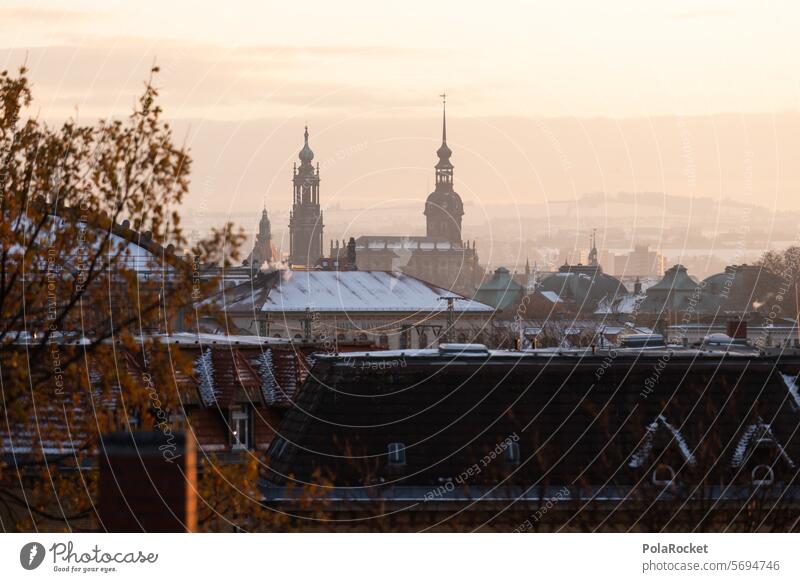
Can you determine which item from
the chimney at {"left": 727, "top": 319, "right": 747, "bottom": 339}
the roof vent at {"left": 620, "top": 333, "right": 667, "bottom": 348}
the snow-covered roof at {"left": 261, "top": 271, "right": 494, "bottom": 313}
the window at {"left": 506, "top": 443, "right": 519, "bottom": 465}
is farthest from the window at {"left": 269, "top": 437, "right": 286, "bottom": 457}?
the snow-covered roof at {"left": 261, "top": 271, "right": 494, "bottom": 313}

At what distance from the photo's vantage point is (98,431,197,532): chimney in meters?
8.61

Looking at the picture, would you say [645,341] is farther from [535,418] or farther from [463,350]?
[535,418]

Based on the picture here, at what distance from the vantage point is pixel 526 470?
3019 centimetres

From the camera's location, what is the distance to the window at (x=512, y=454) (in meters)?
30.3

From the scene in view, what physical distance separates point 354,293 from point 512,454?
85.6 metres

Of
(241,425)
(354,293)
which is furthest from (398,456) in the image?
(354,293)

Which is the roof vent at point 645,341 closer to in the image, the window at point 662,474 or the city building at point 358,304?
the window at point 662,474

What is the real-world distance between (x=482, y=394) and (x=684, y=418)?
3.61 m
